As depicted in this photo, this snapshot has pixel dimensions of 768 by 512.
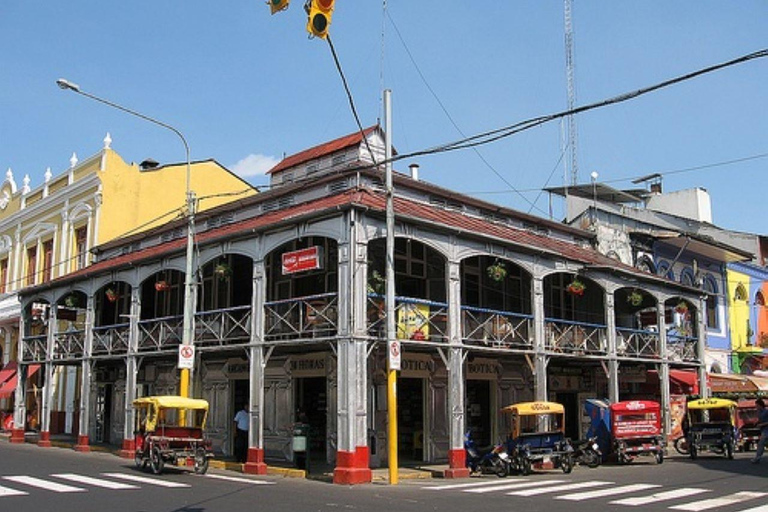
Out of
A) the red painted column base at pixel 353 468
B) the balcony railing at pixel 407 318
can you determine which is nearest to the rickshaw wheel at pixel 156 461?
the red painted column base at pixel 353 468

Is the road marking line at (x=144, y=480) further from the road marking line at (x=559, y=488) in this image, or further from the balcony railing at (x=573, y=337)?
the balcony railing at (x=573, y=337)

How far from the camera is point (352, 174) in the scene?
22656 mm

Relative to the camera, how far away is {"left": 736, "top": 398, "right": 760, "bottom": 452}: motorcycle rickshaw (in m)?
25.3

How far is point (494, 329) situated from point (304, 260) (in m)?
5.94

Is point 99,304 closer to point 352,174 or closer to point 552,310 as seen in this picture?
point 352,174

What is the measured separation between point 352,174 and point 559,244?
870cm

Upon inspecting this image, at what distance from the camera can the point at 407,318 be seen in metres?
19.1

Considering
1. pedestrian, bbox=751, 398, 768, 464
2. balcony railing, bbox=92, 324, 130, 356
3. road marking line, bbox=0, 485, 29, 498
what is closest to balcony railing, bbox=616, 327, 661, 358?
pedestrian, bbox=751, 398, 768, 464

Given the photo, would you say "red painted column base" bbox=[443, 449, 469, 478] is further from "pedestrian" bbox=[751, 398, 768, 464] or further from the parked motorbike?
"pedestrian" bbox=[751, 398, 768, 464]

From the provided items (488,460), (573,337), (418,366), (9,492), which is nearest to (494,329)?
(418,366)

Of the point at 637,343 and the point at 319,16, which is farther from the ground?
the point at 319,16

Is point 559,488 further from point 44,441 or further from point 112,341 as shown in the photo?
point 44,441

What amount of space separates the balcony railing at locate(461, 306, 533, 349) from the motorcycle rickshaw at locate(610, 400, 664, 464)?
3017 mm

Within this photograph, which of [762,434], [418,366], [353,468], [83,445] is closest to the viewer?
[353,468]
